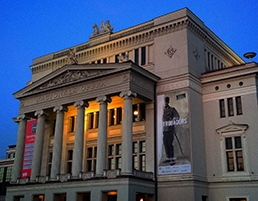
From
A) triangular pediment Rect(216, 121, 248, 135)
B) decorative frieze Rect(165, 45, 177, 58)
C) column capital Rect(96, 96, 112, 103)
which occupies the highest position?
decorative frieze Rect(165, 45, 177, 58)

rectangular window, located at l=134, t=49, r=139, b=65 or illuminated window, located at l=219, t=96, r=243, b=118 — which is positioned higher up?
rectangular window, located at l=134, t=49, r=139, b=65

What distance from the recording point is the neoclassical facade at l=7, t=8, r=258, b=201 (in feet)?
111

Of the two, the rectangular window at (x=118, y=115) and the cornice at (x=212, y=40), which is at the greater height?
the cornice at (x=212, y=40)

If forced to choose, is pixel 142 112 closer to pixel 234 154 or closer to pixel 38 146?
pixel 234 154

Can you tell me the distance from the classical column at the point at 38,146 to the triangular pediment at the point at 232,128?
63.0ft

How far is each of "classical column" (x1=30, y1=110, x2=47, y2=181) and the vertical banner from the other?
2876 millimetres

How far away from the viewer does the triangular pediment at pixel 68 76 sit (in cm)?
3732

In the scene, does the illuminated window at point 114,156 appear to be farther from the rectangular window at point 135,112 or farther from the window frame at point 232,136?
the window frame at point 232,136

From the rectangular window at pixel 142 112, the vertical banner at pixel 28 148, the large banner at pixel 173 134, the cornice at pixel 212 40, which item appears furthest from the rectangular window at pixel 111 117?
the cornice at pixel 212 40

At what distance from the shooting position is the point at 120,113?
4053cm

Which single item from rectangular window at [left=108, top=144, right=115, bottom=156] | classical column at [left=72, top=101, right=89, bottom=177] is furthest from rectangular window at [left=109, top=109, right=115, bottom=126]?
classical column at [left=72, top=101, right=89, bottom=177]

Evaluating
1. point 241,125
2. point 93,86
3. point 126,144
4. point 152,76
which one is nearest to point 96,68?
point 93,86

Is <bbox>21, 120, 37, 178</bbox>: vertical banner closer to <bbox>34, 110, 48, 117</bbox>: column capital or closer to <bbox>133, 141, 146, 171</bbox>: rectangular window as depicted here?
<bbox>34, 110, 48, 117</bbox>: column capital

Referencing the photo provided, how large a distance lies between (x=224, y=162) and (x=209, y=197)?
367 cm
